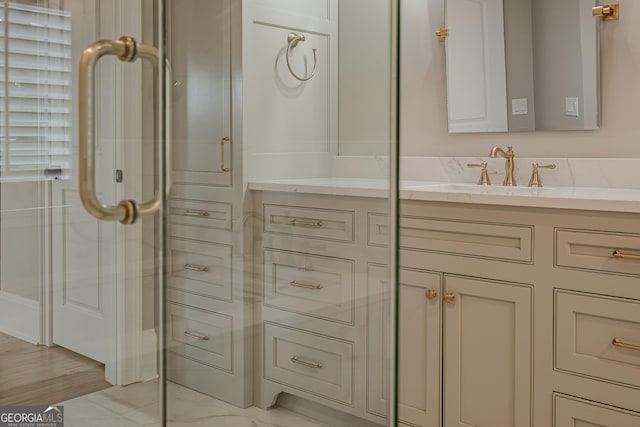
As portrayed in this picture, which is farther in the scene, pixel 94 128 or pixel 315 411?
pixel 315 411

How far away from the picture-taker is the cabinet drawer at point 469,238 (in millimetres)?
1960

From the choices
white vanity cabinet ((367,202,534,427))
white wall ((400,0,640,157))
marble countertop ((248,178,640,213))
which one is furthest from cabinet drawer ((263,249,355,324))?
white wall ((400,0,640,157))

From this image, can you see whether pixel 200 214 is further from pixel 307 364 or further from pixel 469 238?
pixel 469 238

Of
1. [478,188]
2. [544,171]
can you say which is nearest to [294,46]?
[478,188]

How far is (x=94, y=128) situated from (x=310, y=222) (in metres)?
0.34

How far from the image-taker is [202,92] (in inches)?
35.3

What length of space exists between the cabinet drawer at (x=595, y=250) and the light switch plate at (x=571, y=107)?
0.75 metres

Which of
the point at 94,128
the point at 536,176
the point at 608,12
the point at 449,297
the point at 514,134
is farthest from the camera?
the point at 514,134

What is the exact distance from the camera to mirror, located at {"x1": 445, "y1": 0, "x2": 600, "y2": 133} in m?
2.40

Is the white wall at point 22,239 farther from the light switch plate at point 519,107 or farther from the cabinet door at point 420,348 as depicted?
the light switch plate at point 519,107

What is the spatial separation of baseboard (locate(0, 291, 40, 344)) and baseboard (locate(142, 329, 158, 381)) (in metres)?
0.23

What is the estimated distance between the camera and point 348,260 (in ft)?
3.34

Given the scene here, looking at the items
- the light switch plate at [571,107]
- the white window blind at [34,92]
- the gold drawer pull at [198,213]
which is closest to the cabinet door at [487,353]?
the light switch plate at [571,107]

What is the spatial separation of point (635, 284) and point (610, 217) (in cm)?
19
